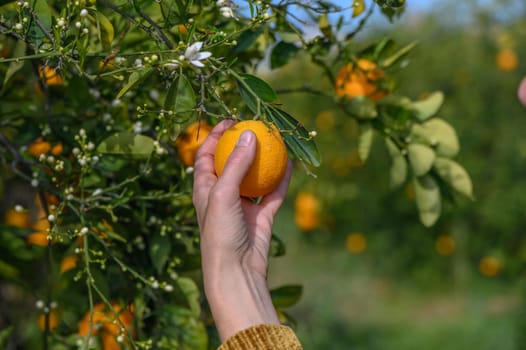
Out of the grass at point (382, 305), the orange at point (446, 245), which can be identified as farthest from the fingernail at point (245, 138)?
the orange at point (446, 245)

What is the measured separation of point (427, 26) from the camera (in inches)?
214

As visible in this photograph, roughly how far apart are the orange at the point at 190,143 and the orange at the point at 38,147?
0.26 metres

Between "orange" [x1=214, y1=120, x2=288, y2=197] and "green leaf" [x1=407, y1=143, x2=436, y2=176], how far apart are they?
1.37 ft

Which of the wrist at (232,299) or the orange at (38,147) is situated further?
the orange at (38,147)

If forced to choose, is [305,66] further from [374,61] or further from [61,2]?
[61,2]

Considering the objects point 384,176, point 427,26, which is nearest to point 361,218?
point 384,176

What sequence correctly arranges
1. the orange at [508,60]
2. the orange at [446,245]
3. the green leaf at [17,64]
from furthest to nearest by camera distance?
the orange at [446,245] → the orange at [508,60] → the green leaf at [17,64]

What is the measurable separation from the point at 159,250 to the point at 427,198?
1.70ft

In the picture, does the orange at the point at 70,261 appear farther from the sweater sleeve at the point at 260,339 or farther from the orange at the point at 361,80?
the orange at the point at 361,80

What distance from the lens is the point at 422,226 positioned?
462 cm

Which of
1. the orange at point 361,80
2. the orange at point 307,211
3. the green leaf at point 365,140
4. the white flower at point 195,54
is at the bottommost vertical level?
the green leaf at point 365,140

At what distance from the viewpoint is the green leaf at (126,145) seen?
3.52 feet

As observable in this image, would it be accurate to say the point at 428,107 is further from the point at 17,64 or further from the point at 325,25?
the point at 17,64

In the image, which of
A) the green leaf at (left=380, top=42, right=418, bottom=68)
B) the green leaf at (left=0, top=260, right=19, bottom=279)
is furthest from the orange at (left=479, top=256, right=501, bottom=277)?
the green leaf at (left=0, top=260, right=19, bottom=279)
